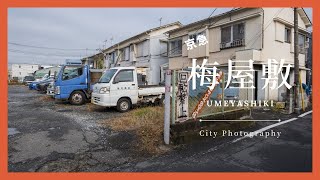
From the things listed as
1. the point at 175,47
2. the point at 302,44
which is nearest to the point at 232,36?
the point at 175,47

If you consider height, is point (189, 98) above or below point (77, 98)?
above

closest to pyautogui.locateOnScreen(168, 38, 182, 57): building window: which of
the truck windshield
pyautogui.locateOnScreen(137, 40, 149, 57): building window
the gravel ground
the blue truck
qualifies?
pyautogui.locateOnScreen(137, 40, 149, 57): building window

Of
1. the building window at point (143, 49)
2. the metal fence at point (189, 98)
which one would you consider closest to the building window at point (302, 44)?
the building window at point (143, 49)

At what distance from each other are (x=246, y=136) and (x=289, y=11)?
487 inches

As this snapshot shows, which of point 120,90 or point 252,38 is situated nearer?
point 120,90

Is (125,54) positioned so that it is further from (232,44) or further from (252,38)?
(252,38)

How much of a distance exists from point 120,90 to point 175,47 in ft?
35.3

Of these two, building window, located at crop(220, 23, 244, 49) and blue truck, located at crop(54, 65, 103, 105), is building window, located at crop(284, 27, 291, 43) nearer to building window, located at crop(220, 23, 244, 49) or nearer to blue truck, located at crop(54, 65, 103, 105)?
→ building window, located at crop(220, 23, 244, 49)

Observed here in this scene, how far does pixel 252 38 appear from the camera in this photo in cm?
1332

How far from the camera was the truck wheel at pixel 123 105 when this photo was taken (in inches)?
410

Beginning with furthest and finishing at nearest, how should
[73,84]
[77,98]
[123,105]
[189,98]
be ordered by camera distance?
[77,98] < [73,84] < [123,105] < [189,98]

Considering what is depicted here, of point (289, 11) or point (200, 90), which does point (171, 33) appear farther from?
point (200, 90)

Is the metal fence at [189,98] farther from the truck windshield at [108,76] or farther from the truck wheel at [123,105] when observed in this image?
the truck windshield at [108,76]

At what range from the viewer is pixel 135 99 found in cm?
1073
